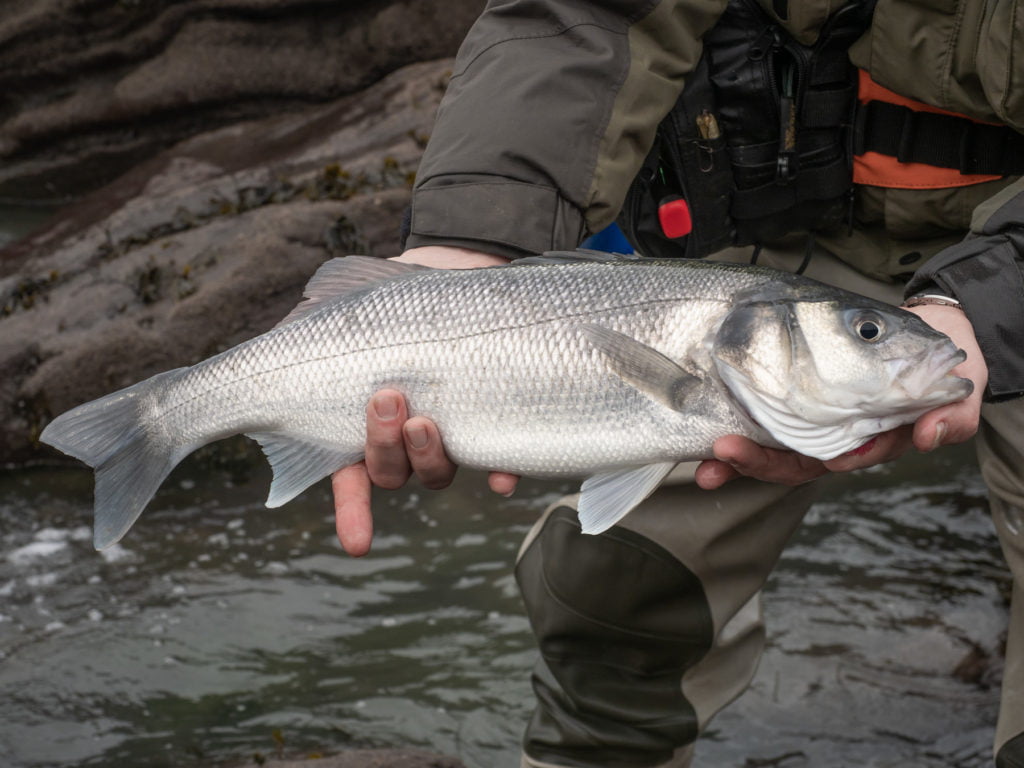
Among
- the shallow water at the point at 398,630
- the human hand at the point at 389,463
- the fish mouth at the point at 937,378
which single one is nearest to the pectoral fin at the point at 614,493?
the human hand at the point at 389,463

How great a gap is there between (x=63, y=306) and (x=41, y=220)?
8.26ft

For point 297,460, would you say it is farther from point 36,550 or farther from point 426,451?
point 36,550

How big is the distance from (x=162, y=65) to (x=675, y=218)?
647 centimetres

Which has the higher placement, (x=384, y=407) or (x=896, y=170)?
(x=896, y=170)

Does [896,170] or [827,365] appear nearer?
[827,365]

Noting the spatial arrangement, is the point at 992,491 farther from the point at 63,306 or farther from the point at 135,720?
the point at 63,306

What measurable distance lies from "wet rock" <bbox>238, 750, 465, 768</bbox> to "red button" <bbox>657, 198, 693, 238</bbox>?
6.02 ft

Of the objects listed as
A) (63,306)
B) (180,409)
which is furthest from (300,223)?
(180,409)

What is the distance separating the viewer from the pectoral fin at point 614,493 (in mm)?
2592

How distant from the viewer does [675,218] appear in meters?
3.22

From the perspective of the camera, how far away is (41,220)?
8195 millimetres

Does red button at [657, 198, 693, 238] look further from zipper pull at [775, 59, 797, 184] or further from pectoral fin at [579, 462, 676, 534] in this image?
pectoral fin at [579, 462, 676, 534]

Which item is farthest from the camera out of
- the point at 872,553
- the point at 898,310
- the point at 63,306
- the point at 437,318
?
the point at 63,306

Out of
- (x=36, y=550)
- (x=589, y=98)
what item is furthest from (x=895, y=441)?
(x=36, y=550)
